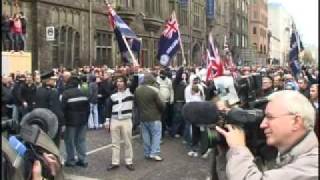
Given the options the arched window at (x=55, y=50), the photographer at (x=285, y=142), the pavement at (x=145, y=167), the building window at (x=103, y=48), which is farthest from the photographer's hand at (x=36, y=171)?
the building window at (x=103, y=48)

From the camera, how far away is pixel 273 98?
2.35 meters

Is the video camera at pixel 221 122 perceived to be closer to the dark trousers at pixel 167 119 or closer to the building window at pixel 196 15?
the dark trousers at pixel 167 119

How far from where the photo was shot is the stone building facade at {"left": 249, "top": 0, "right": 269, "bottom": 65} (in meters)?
31.3

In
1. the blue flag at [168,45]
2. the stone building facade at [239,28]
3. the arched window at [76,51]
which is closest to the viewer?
the blue flag at [168,45]

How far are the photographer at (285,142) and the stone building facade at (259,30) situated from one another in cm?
2615

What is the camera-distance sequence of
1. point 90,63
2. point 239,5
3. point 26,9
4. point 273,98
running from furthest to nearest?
1. point 90,63
2. point 26,9
3. point 239,5
4. point 273,98

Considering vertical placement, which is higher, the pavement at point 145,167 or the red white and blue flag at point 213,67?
the red white and blue flag at point 213,67

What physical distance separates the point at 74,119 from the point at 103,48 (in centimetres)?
1607

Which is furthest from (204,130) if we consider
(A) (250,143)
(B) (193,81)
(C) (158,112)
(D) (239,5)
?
(D) (239,5)

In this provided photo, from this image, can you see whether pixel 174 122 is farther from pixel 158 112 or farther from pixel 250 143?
pixel 250 143

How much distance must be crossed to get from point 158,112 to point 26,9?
1170cm

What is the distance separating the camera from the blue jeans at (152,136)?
30.7 feet

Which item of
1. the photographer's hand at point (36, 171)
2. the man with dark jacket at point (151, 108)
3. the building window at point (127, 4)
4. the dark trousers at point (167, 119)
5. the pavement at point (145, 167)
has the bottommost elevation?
the pavement at point (145, 167)

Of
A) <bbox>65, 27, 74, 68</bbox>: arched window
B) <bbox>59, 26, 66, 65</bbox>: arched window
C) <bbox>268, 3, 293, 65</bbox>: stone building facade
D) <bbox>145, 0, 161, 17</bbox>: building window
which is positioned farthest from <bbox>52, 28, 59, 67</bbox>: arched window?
<bbox>268, 3, 293, 65</bbox>: stone building facade
